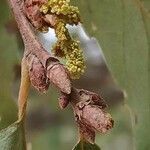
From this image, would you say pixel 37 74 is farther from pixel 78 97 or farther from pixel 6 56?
pixel 6 56

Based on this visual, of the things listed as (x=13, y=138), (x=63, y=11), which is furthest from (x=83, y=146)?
(x=63, y=11)


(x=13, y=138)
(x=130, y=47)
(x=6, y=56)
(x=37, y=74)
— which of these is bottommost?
(x=6, y=56)

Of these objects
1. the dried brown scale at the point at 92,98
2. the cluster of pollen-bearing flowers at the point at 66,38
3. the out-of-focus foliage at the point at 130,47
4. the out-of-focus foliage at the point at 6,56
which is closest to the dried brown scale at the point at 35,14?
the cluster of pollen-bearing flowers at the point at 66,38

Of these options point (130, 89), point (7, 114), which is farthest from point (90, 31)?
point (7, 114)

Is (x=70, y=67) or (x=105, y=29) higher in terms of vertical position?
(x=70, y=67)

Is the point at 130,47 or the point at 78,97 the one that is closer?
the point at 78,97

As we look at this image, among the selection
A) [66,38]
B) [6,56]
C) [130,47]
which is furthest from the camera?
[6,56]

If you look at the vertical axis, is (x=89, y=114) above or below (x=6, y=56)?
above

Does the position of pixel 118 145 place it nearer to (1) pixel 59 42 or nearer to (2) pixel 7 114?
(2) pixel 7 114
